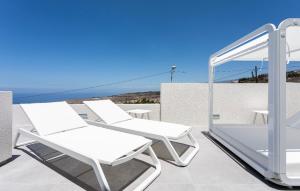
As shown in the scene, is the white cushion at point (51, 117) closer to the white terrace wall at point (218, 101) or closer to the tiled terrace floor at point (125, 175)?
the tiled terrace floor at point (125, 175)

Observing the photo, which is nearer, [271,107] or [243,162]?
[271,107]

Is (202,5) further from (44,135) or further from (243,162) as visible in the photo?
(44,135)

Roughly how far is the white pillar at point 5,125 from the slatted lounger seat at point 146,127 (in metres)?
1.63

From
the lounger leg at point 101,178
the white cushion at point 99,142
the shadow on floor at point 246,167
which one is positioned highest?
the white cushion at point 99,142

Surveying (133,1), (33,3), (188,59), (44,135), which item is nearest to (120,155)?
(44,135)

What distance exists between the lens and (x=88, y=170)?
3105 millimetres

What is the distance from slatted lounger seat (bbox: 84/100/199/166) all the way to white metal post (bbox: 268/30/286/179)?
4.43 feet

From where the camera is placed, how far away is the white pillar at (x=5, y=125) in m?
3.27

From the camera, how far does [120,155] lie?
2492 millimetres

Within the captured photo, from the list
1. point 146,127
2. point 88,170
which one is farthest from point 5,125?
point 146,127

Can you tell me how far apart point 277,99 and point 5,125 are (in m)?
4.31

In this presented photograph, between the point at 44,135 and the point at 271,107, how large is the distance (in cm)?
362

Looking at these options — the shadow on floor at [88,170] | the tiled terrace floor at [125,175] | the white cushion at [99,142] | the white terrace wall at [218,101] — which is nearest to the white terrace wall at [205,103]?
the white terrace wall at [218,101]

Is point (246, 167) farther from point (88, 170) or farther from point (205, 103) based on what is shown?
point (205, 103)
